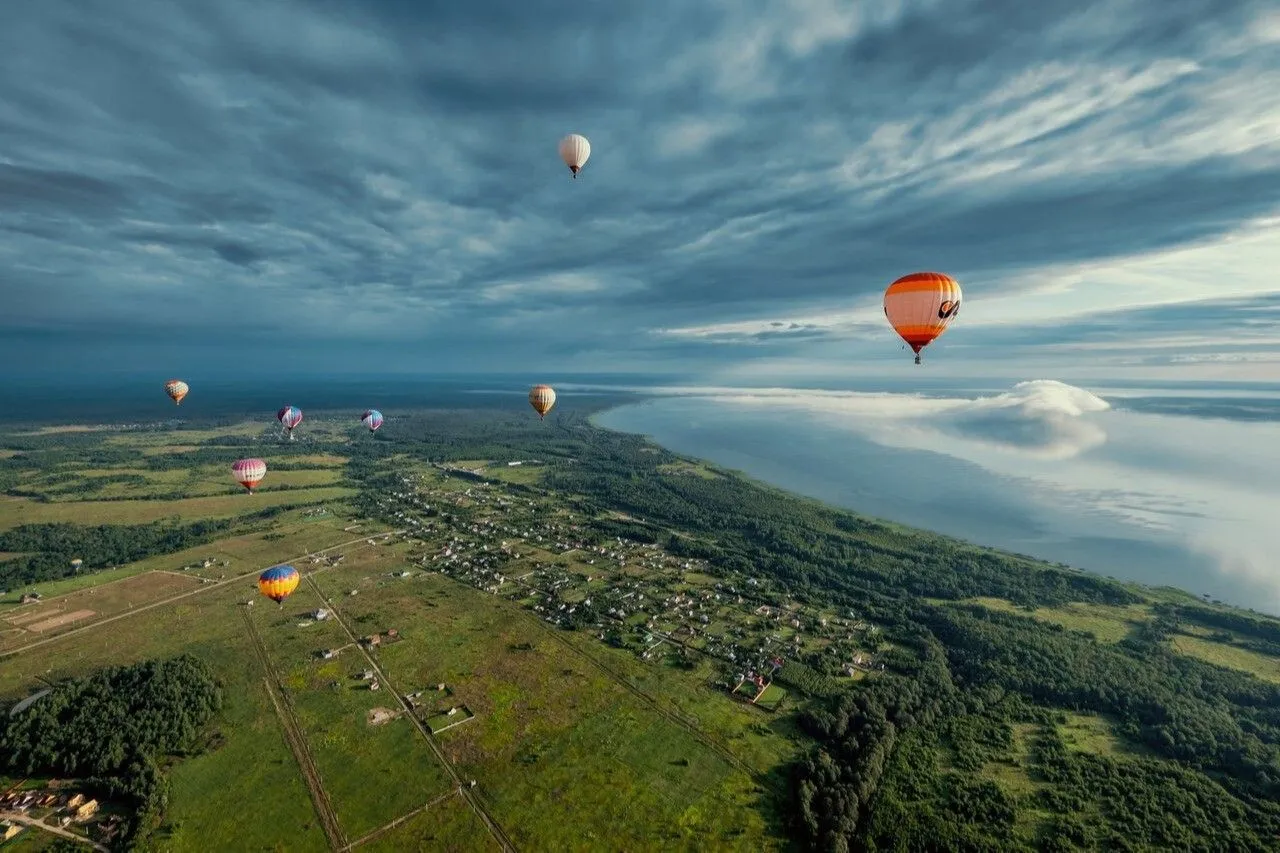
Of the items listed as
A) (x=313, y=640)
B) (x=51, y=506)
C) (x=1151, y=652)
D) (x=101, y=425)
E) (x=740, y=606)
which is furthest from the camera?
(x=101, y=425)

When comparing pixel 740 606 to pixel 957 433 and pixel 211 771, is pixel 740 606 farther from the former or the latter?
pixel 957 433

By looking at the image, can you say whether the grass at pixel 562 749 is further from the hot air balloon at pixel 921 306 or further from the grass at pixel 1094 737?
the hot air balloon at pixel 921 306

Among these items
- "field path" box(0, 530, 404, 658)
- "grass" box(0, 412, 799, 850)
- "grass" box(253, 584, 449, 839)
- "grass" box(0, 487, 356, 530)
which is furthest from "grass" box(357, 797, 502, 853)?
"grass" box(0, 487, 356, 530)

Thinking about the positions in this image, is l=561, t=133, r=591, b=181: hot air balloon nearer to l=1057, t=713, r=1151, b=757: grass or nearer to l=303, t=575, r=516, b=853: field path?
l=303, t=575, r=516, b=853: field path

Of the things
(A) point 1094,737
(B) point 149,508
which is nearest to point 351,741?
(A) point 1094,737

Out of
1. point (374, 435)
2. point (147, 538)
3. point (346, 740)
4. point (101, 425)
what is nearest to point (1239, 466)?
point (346, 740)

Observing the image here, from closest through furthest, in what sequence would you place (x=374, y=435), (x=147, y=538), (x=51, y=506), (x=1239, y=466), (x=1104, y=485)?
(x=147, y=538) → (x=51, y=506) → (x=1104, y=485) → (x=1239, y=466) → (x=374, y=435)
